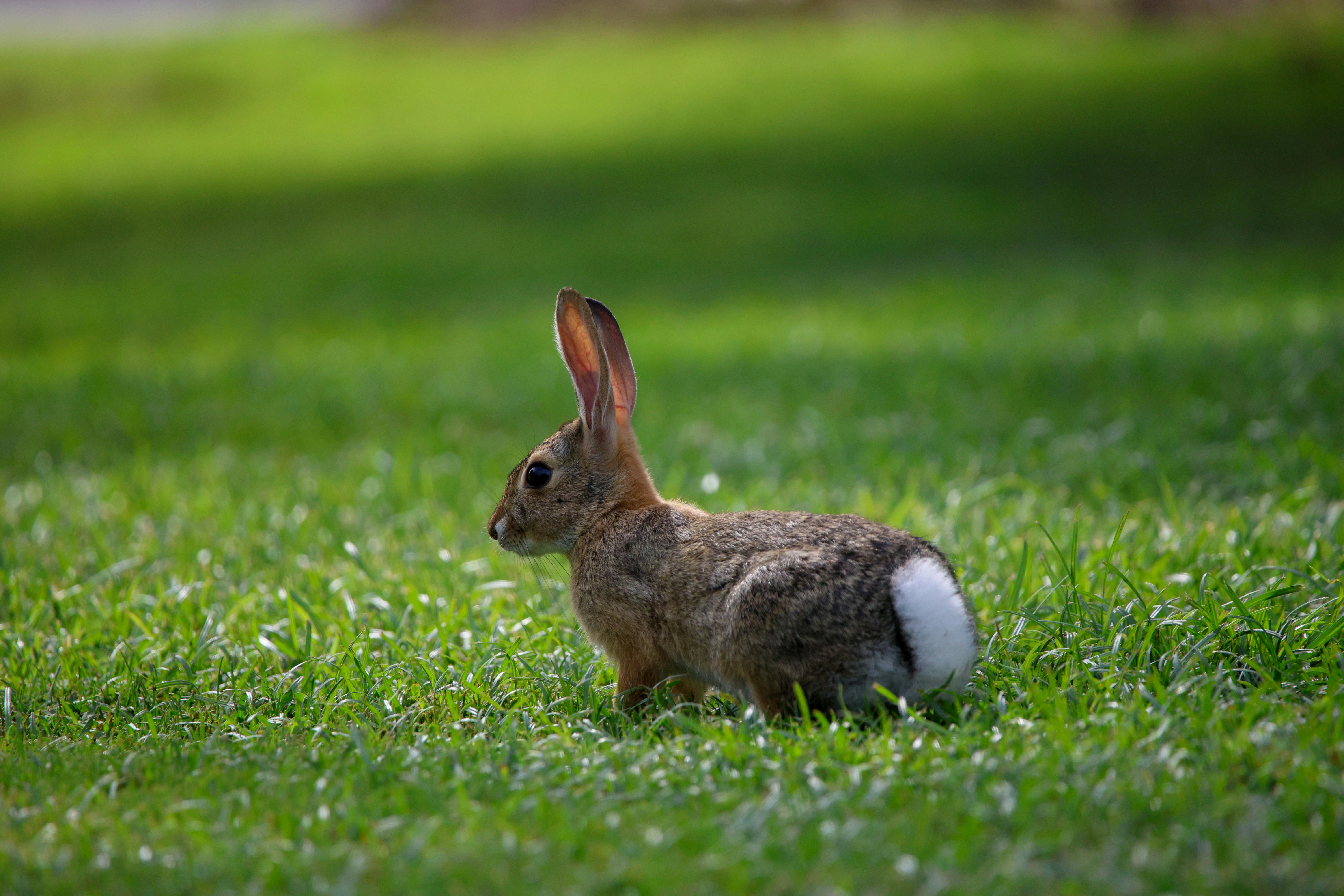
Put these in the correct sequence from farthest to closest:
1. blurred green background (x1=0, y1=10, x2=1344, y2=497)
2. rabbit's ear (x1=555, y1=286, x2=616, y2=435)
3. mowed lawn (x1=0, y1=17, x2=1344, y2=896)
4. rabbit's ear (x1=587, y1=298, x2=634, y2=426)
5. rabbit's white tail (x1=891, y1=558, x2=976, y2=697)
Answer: blurred green background (x1=0, y1=10, x2=1344, y2=497) → rabbit's ear (x1=587, y1=298, x2=634, y2=426) → rabbit's ear (x1=555, y1=286, x2=616, y2=435) → rabbit's white tail (x1=891, y1=558, x2=976, y2=697) → mowed lawn (x1=0, y1=17, x2=1344, y2=896)

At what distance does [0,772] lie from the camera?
9.70 ft

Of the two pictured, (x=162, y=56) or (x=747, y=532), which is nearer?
(x=747, y=532)

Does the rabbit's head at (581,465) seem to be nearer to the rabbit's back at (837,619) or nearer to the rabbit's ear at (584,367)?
the rabbit's ear at (584,367)

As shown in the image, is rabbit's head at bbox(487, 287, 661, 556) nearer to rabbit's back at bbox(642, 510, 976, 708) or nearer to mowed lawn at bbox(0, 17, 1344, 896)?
mowed lawn at bbox(0, 17, 1344, 896)

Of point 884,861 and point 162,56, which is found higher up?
point 162,56

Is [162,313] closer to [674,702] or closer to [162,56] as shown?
[674,702]

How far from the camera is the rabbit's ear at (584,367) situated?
3.74 m

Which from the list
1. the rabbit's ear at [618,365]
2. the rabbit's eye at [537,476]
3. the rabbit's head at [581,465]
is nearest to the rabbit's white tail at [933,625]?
the rabbit's head at [581,465]

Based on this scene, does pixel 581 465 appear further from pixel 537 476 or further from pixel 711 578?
pixel 711 578

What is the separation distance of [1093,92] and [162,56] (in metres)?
22.4

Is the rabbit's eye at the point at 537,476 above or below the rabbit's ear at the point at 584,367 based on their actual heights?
below

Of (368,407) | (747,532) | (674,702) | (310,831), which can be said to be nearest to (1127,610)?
(747,532)

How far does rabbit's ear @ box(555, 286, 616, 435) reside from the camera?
3738 mm

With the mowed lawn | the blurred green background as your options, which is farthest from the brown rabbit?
the blurred green background
